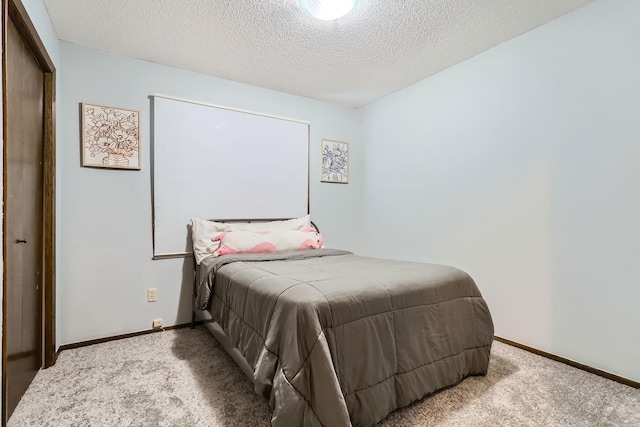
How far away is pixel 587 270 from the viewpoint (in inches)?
86.5

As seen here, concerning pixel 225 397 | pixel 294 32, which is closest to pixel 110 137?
pixel 294 32

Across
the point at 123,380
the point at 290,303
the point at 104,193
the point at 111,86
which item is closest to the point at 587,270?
the point at 290,303

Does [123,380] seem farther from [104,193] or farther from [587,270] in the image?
[587,270]

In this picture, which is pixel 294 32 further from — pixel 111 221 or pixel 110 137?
pixel 111 221

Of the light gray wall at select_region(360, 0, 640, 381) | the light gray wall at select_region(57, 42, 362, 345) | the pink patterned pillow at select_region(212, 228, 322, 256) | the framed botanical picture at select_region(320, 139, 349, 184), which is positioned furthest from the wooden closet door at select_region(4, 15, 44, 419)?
the light gray wall at select_region(360, 0, 640, 381)

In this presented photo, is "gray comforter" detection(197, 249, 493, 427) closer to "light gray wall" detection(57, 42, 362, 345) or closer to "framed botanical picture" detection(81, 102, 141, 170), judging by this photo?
"light gray wall" detection(57, 42, 362, 345)

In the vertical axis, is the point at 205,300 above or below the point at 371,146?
below

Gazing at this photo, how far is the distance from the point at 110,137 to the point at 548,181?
11.8 ft

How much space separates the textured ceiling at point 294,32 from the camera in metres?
2.21

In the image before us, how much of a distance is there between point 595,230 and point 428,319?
141 centimetres

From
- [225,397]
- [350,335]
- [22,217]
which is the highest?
[22,217]

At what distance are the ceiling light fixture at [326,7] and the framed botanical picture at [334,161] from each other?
77.7 inches

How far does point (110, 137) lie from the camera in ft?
8.98

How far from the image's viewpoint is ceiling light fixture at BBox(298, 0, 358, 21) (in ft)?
6.64
